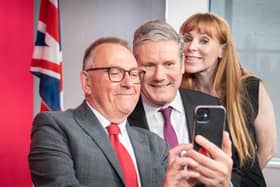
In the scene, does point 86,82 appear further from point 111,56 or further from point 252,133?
point 252,133

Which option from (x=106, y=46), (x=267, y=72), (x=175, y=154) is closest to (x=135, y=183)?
(x=175, y=154)

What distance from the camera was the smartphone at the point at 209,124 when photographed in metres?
1.10

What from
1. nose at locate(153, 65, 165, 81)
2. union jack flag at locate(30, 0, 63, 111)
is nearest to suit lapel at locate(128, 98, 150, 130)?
nose at locate(153, 65, 165, 81)

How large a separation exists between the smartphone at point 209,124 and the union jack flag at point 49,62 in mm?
1671

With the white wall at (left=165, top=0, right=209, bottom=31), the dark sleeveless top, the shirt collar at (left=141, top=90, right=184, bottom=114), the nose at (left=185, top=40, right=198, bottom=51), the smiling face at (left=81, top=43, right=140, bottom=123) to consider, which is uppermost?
the white wall at (left=165, top=0, right=209, bottom=31)

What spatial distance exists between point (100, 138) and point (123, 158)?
8 cm

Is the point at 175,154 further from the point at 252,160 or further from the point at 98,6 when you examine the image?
the point at 98,6

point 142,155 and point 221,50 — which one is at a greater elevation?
point 221,50

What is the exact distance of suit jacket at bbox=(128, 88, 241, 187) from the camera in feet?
4.93

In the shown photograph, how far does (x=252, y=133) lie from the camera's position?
1914 millimetres

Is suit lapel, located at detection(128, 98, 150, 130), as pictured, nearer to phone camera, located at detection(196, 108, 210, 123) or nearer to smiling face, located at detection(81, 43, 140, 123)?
smiling face, located at detection(81, 43, 140, 123)

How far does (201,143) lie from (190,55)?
90 cm

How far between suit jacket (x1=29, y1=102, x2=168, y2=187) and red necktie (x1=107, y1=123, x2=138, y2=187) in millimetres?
21

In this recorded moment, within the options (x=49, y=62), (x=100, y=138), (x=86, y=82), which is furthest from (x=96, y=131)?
(x=49, y=62)
